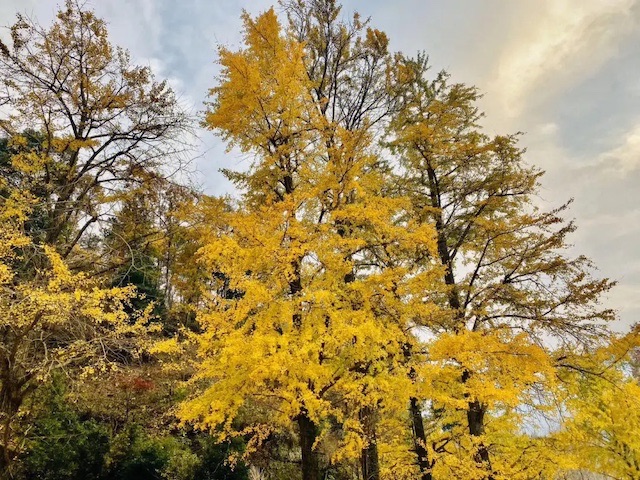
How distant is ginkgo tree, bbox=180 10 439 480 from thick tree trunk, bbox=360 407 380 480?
48 millimetres

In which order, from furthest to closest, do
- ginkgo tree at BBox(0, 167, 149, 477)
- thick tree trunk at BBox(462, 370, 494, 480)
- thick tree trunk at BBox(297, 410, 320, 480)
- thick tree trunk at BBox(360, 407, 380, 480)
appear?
thick tree trunk at BBox(462, 370, 494, 480) < thick tree trunk at BBox(360, 407, 380, 480) < thick tree trunk at BBox(297, 410, 320, 480) < ginkgo tree at BBox(0, 167, 149, 477)

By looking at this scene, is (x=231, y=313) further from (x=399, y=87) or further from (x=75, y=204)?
(x=399, y=87)

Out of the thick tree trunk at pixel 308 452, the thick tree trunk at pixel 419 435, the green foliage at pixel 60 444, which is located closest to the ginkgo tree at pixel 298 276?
the thick tree trunk at pixel 308 452

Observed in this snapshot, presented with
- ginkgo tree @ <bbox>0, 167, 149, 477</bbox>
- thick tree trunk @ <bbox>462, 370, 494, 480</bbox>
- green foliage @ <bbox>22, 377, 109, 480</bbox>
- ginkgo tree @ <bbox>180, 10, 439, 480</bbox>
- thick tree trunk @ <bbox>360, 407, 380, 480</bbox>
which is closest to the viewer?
ginkgo tree @ <bbox>0, 167, 149, 477</bbox>

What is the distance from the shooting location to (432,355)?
6.36 meters

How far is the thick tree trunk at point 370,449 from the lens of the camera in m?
7.07

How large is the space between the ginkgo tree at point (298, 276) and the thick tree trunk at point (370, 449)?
0.05 meters

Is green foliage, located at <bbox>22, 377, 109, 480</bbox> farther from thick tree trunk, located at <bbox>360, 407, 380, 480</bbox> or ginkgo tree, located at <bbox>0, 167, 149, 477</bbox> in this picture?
thick tree trunk, located at <bbox>360, 407, 380, 480</bbox>

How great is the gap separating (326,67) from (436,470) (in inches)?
394

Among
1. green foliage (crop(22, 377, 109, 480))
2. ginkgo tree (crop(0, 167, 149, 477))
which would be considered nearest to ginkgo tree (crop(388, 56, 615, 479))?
ginkgo tree (crop(0, 167, 149, 477))

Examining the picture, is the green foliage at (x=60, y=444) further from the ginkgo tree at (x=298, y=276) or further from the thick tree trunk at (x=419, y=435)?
the thick tree trunk at (x=419, y=435)

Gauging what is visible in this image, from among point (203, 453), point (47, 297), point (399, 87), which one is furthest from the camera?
point (399, 87)

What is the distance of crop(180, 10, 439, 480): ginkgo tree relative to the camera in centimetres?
570

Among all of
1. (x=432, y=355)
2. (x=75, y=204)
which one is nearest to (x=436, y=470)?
(x=432, y=355)
